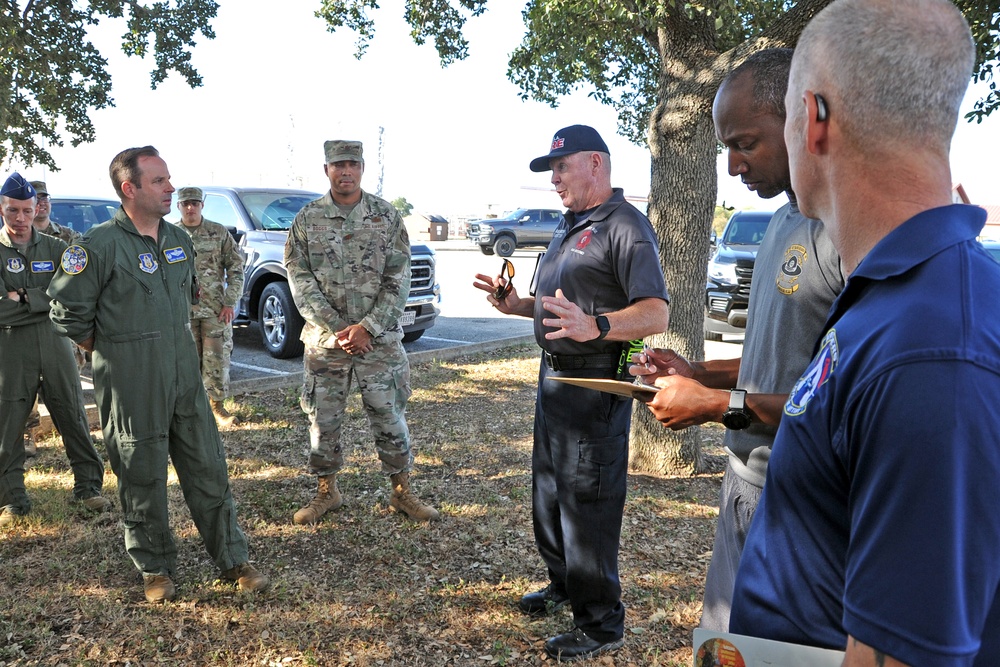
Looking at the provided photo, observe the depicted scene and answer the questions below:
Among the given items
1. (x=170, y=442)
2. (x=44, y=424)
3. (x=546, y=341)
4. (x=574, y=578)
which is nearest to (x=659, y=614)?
(x=574, y=578)

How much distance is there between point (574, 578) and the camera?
3453 millimetres

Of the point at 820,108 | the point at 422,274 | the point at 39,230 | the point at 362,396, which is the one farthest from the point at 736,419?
the point at 422,274

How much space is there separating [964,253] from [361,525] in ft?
14.9

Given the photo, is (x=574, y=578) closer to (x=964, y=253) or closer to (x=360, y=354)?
(x=360, y=354)

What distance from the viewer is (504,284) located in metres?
3.78

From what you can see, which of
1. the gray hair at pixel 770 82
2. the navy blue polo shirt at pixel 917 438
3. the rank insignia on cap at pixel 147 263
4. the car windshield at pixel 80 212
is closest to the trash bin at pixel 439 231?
the car windshield at pixel 80 212

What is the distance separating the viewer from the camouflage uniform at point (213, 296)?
7090 millimetres

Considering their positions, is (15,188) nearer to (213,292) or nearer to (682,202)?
(213,292)

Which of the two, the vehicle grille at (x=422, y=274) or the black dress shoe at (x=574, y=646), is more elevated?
the vehicle grille at (x=422, y=274)

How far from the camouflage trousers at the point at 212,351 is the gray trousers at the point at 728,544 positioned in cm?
569

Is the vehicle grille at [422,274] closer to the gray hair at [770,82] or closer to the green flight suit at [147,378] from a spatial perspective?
the green flight suit at [147,378]

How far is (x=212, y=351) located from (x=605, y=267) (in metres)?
4.86

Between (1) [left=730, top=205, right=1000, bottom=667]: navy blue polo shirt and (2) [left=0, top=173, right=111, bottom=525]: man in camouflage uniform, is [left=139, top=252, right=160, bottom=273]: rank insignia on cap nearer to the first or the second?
(2) [left=0, top=173, right=111, bottom=525]: man in camouflage uniform

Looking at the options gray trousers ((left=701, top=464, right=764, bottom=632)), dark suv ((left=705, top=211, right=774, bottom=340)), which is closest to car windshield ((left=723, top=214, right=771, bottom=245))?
dark suv ((left=705, top=211, right=774, bottom=340))
